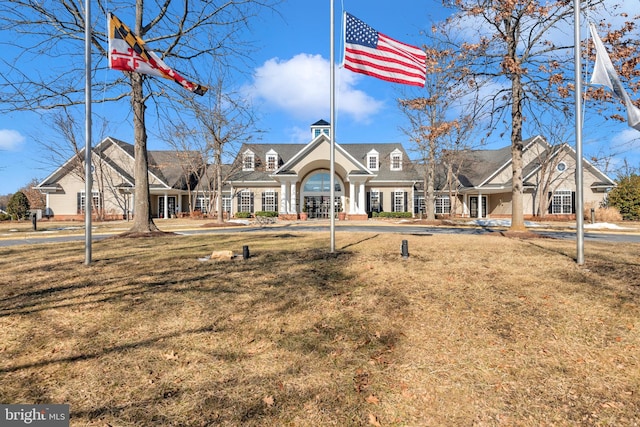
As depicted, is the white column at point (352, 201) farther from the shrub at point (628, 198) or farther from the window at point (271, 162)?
the shrub at point (628, 198)

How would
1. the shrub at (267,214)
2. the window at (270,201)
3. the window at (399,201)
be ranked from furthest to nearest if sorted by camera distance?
1. the window at (270,201)
2. the window at (399,201)
3. the shrub at (267,214)

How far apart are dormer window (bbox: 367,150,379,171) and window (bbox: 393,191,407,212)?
374 cm

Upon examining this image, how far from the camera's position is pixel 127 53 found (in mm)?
8570

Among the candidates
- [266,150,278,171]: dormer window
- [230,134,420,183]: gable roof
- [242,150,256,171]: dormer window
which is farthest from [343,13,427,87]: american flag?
[266,150,278,171]: dormer window

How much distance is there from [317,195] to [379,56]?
25753mm

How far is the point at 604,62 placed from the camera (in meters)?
7.08

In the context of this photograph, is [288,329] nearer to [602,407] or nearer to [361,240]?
[602,407]

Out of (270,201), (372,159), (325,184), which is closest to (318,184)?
(325,184)

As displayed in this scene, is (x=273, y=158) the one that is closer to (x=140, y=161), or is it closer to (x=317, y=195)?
(x=317, y=195)

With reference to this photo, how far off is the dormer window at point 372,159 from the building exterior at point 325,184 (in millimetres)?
112

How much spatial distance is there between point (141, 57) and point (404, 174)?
30.2 metres

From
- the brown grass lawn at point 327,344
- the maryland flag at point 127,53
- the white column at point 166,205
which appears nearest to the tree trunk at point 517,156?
the brown grass lawn at point 327,344

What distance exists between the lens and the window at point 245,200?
35.1m

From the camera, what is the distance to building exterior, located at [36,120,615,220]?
102 ft
